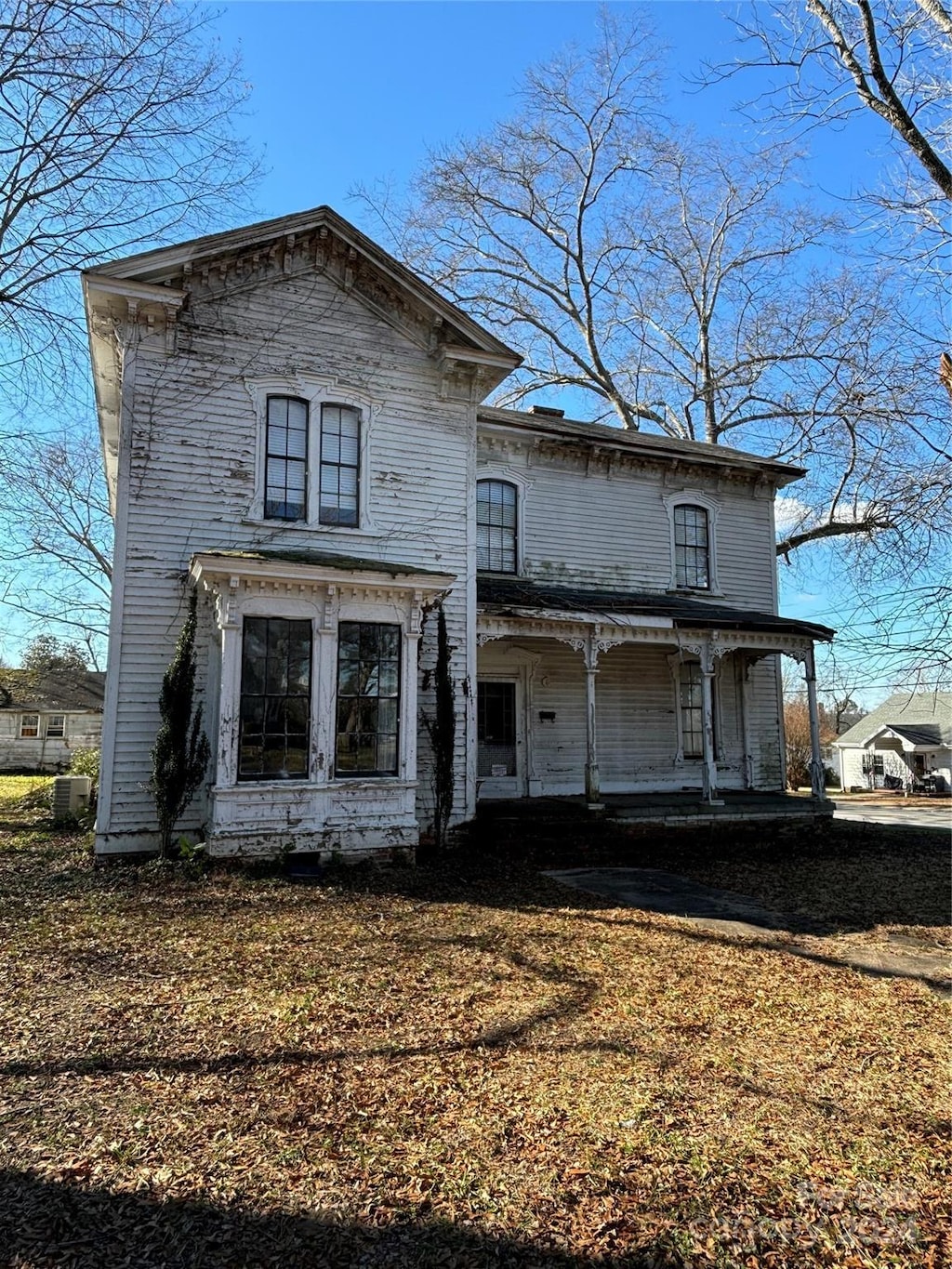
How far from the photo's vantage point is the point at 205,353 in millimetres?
10203

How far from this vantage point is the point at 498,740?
539 inches

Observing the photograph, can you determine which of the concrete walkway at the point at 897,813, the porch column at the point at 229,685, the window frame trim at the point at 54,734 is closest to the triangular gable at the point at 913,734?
the concrete walkway at the point at 897,813

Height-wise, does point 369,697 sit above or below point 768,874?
above

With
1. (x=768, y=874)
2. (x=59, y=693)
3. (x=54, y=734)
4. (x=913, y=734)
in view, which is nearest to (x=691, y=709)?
(x=768, y=874)

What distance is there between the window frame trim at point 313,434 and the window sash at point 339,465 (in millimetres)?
58

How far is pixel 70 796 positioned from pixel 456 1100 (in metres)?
12.7

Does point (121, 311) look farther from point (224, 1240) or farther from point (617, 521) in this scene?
point (224, 1240)

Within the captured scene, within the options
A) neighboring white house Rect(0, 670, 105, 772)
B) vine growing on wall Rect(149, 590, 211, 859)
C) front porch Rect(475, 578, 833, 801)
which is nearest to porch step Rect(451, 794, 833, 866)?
front porch Rect(475, 578, 833, 801)

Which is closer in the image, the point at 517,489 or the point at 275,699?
the point at 275,699

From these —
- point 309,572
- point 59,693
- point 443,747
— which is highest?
point 309,572

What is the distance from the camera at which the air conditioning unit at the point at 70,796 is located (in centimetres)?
1402

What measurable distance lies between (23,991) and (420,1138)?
3.38 metres

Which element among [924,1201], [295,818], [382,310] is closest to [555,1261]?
[924,1201]

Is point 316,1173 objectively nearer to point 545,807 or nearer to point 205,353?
point 545,807
